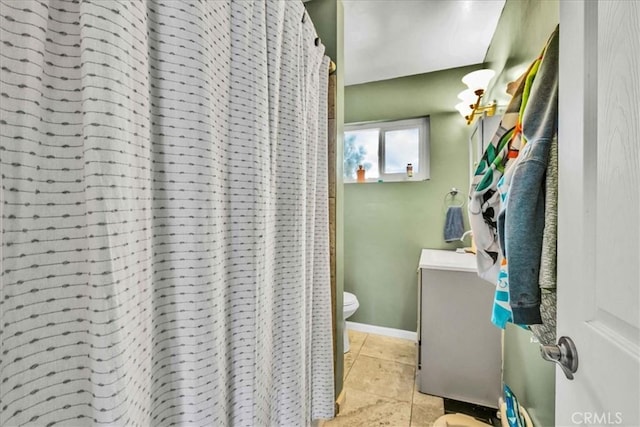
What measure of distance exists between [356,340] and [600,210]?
7.68 ft

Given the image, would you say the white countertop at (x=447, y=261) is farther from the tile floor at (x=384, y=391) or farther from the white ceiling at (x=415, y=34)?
the white ceiling at (x=415, y=34)

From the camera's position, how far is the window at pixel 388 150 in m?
2.46

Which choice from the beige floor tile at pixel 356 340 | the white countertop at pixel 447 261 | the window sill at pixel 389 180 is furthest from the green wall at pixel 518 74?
the beige floor tile at pixel 356 340

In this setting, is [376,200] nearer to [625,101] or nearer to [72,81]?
[625,101]

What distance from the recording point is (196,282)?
1.90ft

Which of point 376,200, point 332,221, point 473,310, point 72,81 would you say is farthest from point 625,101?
point 376,200

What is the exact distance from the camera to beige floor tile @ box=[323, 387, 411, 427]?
1494mm

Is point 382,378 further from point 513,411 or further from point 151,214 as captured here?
point 151,214

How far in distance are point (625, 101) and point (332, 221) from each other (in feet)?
3.76

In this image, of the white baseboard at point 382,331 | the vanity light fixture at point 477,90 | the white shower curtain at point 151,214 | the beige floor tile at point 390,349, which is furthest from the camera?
the white baseboard at point 382,331

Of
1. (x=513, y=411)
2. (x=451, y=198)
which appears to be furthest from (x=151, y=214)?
(x=451, y=198)

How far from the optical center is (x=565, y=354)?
0.54 meters

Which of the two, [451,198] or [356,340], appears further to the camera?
[356,340]

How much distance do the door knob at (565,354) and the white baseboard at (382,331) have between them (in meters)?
2.03
